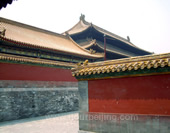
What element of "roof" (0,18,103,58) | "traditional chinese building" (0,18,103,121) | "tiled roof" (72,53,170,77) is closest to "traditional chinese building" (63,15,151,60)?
"roof" (0,18,103,58)

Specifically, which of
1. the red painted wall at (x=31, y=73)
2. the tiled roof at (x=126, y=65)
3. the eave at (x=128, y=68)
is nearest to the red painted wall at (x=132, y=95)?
the eave at (x=128, y=68)

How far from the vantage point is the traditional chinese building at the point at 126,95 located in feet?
15.2

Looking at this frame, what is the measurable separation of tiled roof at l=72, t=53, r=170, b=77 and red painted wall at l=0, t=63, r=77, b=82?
5.19 meters

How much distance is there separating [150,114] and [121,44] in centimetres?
Answer: 1964

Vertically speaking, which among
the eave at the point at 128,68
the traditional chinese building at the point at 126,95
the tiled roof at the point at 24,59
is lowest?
the traditional chinese building at the point at 126,95

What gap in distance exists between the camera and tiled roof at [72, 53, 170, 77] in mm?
4623

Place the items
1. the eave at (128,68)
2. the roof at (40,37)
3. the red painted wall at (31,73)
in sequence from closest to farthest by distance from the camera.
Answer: the eave at (128,68), the red painted wall at (31,73), the roof at (40,37)

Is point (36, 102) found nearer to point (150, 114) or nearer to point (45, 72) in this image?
point (45, 72)

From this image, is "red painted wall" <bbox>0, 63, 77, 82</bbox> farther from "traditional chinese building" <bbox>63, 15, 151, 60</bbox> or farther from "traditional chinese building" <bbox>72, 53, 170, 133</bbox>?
"traditional chinese building" <bbox>72, 53, 170, 133</bbox>

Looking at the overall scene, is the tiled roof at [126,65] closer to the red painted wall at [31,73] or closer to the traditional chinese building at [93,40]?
the red painted wall at [31,73]

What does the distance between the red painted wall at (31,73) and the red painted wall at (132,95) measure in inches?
229

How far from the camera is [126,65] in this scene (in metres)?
5.16

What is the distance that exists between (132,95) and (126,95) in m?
0.19

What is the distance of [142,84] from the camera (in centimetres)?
497
